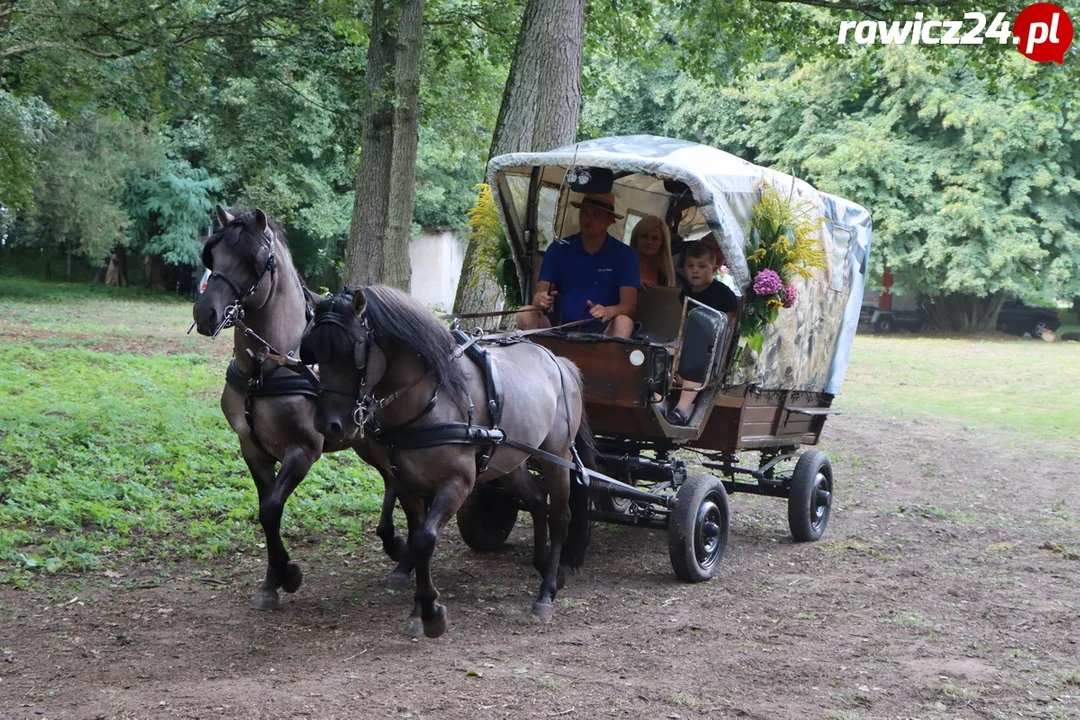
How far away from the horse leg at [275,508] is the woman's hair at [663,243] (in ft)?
9.95

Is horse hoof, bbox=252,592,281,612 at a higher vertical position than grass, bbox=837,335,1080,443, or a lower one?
lower

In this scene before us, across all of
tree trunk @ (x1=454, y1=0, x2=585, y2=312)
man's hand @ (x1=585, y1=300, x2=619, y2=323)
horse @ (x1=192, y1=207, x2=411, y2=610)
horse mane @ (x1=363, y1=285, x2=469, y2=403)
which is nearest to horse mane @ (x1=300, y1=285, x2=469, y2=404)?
horse mane @ (x1=363, y1=285, x2=469, y2=403)

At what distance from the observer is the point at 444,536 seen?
809 cm

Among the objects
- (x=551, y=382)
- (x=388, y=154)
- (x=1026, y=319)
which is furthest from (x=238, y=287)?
(x=1026, y=319)

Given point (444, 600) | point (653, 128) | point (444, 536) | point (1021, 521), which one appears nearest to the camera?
point (444, 600)

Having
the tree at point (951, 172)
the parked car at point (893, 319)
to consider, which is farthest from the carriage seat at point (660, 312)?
the parked car at point (893, 319)

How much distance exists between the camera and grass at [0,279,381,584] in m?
7.14

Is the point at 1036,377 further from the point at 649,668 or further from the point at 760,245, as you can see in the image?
the point at 649,668

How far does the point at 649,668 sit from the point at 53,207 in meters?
28.8

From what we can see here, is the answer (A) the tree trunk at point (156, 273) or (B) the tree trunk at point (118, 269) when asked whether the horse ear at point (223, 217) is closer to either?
(A) the tree trunk at point (156, 273)

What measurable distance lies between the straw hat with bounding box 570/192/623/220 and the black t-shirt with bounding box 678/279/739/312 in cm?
77

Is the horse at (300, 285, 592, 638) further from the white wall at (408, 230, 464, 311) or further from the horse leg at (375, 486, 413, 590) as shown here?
the white wall at (408, 230, 464, 311)

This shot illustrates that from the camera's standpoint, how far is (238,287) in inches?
220

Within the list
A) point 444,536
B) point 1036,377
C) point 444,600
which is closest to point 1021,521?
point 444,536
